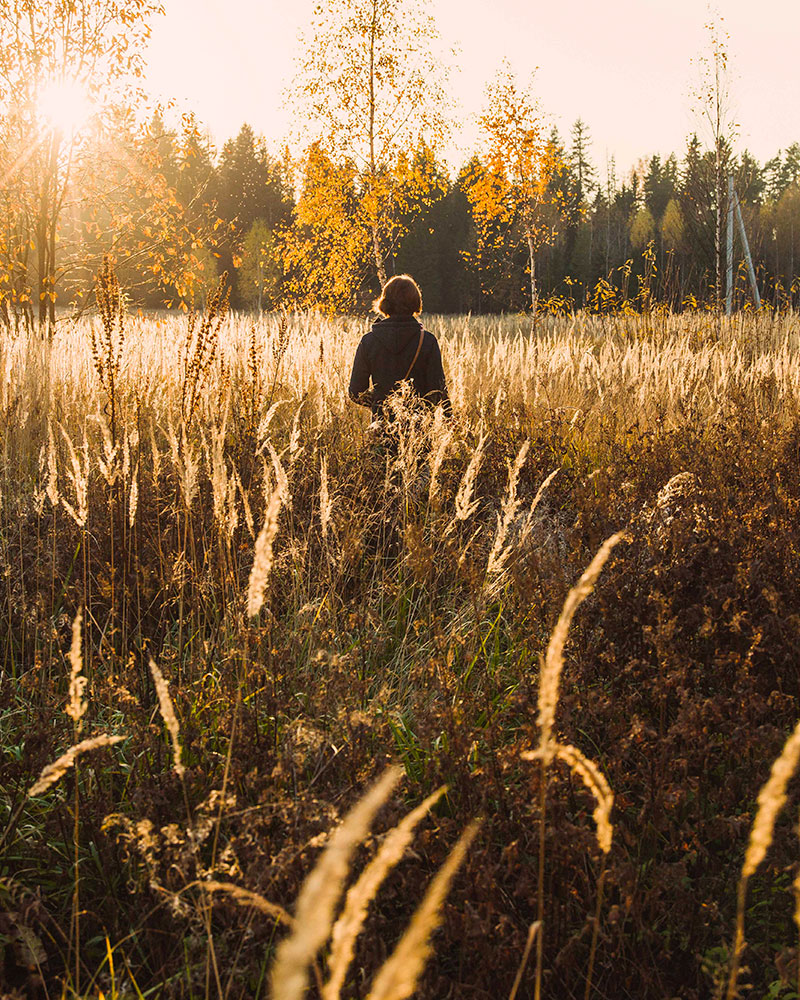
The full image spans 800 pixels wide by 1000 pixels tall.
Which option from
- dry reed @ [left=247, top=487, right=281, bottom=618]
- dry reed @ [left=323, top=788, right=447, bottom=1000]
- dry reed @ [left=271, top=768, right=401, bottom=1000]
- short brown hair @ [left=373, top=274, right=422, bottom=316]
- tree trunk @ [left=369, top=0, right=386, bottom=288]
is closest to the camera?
dry reed @ [left=271, top=768, right=401, bottom=1000]

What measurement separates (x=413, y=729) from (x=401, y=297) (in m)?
3.87

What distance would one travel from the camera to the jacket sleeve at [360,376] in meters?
5.52

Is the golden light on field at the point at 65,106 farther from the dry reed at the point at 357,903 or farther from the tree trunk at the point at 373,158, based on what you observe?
the tree trunk at the point at 373,158

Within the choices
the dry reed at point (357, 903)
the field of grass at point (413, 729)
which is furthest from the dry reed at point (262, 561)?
the dry reed at point (357, 903)

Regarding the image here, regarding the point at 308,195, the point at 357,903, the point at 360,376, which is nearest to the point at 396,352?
the point at 360,376

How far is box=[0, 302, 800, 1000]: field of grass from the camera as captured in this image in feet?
5.26

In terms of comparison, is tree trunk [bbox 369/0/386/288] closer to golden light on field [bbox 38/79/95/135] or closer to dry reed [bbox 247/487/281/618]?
golden light on field [bbox 38/79/95/135]

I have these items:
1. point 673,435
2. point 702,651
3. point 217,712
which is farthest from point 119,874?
point 673,435

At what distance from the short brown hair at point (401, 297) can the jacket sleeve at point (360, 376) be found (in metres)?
0.37

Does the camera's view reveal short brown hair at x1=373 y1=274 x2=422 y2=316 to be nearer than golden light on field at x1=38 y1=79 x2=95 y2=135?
Yes

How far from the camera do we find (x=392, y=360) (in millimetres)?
5566

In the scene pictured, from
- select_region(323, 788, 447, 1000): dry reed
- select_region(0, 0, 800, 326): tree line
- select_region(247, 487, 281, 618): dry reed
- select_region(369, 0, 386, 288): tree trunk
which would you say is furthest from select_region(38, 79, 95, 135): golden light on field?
select_region(369, 0, 386, 288): tree trunk

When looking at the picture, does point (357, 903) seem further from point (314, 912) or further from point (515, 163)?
point (515, 163)

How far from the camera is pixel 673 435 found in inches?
167
